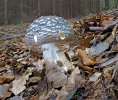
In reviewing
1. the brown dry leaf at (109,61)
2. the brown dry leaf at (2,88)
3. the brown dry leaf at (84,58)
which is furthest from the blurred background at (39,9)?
the brown dry leaf at (109,61)


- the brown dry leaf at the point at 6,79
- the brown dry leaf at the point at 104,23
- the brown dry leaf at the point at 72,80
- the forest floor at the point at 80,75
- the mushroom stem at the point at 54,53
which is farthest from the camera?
the brown dry leaf at the point at 104,23

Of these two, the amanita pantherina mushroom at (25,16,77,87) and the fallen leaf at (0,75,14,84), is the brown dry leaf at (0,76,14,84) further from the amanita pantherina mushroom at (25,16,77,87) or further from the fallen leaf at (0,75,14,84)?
the amanita pantherina mushroom at (25,16,77,87)

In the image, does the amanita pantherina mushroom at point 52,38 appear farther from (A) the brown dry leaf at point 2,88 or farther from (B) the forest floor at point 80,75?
(A) the brown dry leaf at point 2,88

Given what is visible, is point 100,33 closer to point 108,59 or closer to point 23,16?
point 108,59

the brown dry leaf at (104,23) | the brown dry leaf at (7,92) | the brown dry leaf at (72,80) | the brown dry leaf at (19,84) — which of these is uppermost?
the brown dry leaf at (104,23)

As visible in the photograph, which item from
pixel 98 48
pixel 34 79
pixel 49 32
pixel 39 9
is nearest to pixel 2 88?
pixel 34 79

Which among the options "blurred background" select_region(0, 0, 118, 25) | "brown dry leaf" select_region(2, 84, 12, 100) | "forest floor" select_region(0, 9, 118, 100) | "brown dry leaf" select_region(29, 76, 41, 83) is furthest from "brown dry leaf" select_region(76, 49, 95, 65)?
"blurred background" select_region(0, 0, 118, 25)
